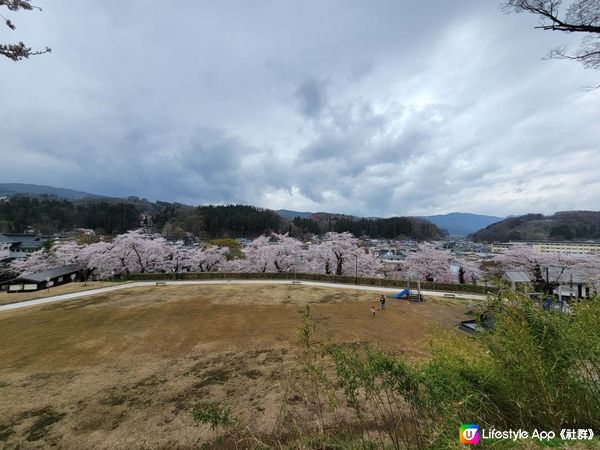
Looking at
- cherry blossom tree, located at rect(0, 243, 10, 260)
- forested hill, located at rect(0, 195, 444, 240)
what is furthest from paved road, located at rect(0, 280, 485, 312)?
forested hill, located at rect(0, 195, 444, 240)

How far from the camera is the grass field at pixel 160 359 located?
6.77 meters

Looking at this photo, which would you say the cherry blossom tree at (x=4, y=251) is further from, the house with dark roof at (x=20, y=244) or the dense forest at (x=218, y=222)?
the dense forest at (x=218, y=222)

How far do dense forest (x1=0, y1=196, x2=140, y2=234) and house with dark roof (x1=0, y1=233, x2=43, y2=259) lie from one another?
19444mm

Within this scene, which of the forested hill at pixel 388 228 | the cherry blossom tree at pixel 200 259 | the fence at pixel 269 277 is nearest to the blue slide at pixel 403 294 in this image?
the fence at pixel 269 277

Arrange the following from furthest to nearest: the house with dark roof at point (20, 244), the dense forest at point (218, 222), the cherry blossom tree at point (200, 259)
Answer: the dense forest at point (218, 222) → the house with dark roof at point (20, 244) → the cherry blossom tree at point (200, 259)

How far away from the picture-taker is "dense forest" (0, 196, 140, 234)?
216 ft

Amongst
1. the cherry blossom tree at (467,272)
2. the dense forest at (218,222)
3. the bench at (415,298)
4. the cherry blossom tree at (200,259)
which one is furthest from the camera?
the dense forest at (218,222)

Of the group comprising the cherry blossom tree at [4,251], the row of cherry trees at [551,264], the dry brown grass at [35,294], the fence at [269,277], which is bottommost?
the dry brown grass at [35,294]

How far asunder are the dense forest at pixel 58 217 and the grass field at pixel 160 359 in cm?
6893

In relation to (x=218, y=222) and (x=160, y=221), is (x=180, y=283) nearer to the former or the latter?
(x=218, y=222)

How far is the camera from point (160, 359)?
33.7ft

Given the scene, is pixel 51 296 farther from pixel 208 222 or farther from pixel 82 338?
pixel 208 222

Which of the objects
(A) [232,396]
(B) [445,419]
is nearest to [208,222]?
(A) [232,396]

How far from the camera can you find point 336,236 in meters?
34.0
